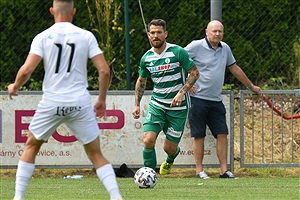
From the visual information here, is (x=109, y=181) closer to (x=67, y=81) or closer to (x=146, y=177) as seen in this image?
(x=67, y=81)

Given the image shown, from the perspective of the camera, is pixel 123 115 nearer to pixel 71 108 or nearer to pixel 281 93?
pixel 281 93

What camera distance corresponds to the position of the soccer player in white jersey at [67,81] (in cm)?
684

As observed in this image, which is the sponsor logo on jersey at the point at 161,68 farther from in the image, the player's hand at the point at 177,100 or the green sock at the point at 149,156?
the green sock at the point at 149,156

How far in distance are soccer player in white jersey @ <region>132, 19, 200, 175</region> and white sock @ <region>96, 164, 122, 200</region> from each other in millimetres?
2959

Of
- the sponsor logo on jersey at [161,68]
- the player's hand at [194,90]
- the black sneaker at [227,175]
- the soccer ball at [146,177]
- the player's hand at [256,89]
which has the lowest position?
the black sneaker at [227,175]

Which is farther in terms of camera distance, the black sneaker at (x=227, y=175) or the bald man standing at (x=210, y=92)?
the black sneaker at (x=227, y=175)

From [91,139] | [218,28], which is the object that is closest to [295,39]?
[218,28]

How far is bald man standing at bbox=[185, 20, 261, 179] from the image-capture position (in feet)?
37.0

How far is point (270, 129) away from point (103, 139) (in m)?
2.69

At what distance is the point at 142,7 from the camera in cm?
1388

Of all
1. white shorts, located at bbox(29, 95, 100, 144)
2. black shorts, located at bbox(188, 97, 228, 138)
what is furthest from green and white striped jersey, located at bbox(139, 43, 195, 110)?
white shorts, located at bbox(29, 95, 100, 144)

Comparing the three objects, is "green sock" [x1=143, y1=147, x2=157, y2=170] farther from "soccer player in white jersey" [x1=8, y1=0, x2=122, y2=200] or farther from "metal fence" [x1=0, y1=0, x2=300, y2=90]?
"metal fence" [x1=0, y1=0, x2=300, y2=90]

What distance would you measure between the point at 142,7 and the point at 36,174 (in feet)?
11.3

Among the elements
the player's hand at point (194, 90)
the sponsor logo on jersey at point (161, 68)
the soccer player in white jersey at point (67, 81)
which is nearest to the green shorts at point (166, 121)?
the sponsor logo on jersey at point (161, 68)
